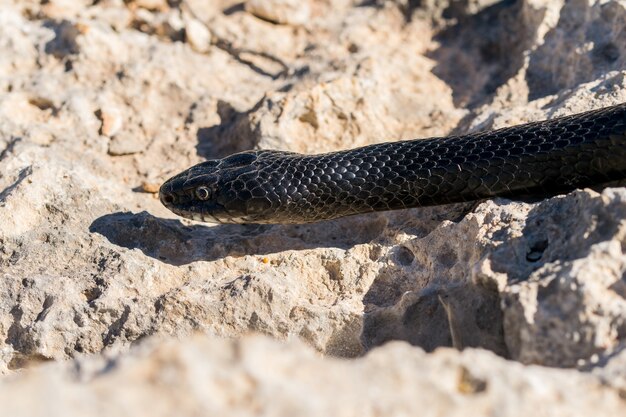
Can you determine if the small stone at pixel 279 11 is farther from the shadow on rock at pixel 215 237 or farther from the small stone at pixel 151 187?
the shadow on rock at pixel 215 237

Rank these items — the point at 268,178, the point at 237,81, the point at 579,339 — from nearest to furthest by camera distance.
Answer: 1. the point at 579,339
2. the point at 268,178
3. the point at 237,81

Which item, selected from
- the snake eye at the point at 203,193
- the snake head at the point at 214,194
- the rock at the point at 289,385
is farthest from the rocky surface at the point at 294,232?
the snake eye at the point at 203,193

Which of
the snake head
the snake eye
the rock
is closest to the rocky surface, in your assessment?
the rock

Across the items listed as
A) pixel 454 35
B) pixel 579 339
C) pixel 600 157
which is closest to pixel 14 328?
pixel 579 339

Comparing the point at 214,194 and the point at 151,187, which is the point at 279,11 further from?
the point at 214,194

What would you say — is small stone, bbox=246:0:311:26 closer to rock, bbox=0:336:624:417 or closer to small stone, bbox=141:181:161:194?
small stone, bbox=141:181:161:194

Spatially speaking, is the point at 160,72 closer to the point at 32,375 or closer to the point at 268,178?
the point at 268,178

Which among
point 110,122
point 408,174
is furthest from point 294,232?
point 110,122
